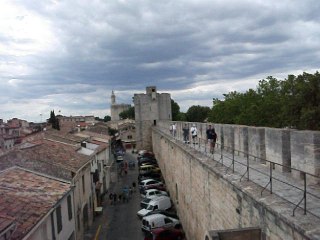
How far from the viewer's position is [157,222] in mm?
17438

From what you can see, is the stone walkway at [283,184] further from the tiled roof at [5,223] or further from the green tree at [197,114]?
the green tree at [197,114]

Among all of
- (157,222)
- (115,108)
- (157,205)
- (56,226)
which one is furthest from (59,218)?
(115,108)

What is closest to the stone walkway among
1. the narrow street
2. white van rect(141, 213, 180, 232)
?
white van rect(141, 213, 180, 232)

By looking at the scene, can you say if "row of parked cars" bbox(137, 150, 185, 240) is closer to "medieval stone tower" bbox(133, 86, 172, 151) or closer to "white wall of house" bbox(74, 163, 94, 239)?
"white wall of house" bbox(74, 163, 94, 239)

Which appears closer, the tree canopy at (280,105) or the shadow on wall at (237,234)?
the shadow on wall at (237,234)

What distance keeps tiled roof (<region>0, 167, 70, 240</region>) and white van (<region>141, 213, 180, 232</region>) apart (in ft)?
15.2

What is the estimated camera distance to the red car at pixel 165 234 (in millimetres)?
15758

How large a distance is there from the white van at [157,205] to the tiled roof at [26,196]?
6576 mm

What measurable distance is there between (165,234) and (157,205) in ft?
16.3

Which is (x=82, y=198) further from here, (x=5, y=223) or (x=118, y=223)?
(x=5, y=223)

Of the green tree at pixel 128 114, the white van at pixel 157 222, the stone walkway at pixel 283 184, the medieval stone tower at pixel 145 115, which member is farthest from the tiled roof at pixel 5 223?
the green tree at pixel 128 114

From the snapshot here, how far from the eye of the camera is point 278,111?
112 ft

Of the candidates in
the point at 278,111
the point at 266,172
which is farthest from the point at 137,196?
the point at 266,172

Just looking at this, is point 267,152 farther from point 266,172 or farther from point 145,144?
point 145,144
